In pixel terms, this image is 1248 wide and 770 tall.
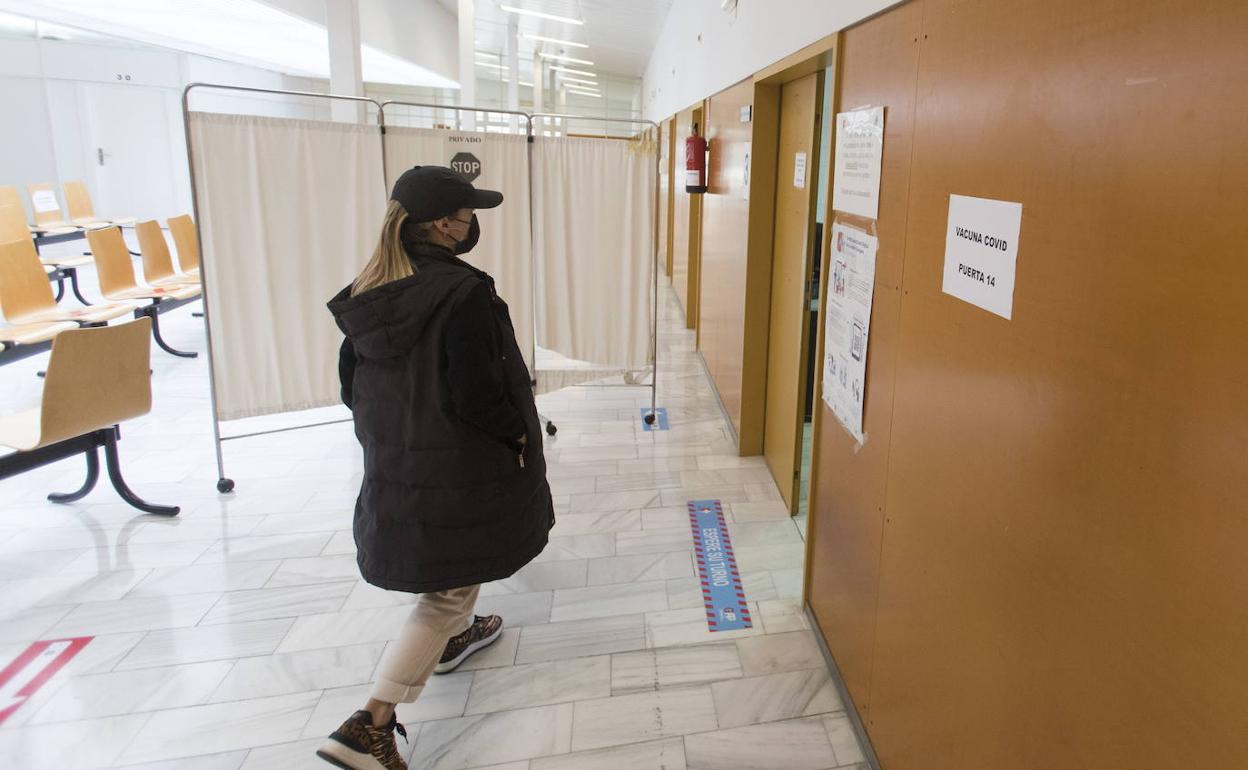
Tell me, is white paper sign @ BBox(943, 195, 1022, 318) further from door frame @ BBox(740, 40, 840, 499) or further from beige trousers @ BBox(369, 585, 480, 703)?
door frame @ BBox(740, 40, 840, 499)

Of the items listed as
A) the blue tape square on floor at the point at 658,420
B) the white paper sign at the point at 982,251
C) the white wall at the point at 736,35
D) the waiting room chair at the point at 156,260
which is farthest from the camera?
the waiting room chair at the point at 156,260

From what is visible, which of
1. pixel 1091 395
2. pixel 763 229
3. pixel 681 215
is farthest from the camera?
pixel 681 215

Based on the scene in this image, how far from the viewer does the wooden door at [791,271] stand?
10.3 feet

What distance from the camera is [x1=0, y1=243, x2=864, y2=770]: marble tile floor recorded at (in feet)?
6.81

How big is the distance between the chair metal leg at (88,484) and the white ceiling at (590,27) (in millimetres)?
6798

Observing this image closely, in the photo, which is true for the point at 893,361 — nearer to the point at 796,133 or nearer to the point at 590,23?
the point at 796,133

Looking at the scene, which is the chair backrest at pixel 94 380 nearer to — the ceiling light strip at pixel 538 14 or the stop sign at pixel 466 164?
the stop sign at pixel 466 164

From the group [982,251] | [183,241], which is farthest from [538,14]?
[982,251]

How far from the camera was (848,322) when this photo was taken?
2.13m

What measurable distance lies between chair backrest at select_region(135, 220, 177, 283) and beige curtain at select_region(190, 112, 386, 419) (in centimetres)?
340

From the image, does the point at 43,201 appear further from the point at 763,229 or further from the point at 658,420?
the point at 763,229

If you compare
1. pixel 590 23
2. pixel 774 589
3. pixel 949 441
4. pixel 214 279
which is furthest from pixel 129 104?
pixel 949 441

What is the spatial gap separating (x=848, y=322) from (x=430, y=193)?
1226mm

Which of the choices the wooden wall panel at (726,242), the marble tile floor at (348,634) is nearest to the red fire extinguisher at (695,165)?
the wooden wall panel at (726,242)
